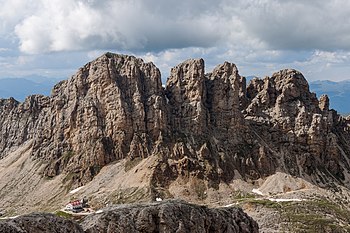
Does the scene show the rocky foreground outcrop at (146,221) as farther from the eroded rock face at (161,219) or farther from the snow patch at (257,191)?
the snow patch at (257,191)

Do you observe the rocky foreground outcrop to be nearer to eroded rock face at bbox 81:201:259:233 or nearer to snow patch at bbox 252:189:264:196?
eroded rock face at bbox 81:201:259:233

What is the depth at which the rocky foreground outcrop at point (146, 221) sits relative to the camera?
3891cm

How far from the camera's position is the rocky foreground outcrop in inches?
1532

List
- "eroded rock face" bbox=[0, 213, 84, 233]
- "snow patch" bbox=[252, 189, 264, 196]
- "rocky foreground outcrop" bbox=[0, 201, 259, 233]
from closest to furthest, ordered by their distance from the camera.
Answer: "eroded rock face" bbox=[0, 213, 84, 233], "rocky foreground outcrop" bbox=[0, 201, 259, 233], "snow patch" bbox=[252, 189, 264, 196]

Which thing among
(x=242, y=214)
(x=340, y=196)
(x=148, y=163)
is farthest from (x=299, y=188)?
(x=242, y=214)

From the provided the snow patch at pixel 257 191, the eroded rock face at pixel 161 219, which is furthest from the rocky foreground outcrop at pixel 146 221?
the snow patch at pixel 257 191

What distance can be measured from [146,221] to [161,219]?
4.64 ft

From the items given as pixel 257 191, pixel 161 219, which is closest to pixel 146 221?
pixel 161 219

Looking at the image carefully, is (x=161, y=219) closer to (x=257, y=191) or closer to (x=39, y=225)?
(x=39, y=225)

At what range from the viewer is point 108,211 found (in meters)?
44.8

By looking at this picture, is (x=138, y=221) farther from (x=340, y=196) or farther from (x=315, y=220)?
(x=340, y=196)

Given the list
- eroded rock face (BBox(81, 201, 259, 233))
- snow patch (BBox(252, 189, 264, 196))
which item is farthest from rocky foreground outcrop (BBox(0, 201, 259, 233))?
snow patch (BBox(252, 189, 264, 196))

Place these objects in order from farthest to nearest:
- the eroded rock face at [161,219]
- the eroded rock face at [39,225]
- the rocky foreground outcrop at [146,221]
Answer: the eroded rock face at [161,219] < the rocky foreground outcrop at [146,221] < the eroded rock face at [39,225]

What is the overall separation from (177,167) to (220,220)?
140 metres
